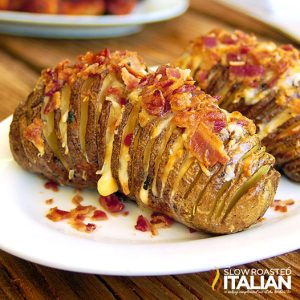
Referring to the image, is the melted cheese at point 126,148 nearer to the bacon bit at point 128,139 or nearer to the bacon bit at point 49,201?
the bacon bit at point 128,139

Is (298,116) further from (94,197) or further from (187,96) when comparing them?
(94,197)

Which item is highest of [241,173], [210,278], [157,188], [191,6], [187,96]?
[187,96]

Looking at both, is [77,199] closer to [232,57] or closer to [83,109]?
[83,109]

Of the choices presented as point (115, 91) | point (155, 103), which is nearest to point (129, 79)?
point (115, 91)

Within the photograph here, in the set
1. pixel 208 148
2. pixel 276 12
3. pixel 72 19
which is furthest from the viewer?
pixel 276 12

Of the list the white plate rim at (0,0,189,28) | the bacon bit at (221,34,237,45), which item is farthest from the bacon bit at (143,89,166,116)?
the white plate rim at (0,0,189,28)

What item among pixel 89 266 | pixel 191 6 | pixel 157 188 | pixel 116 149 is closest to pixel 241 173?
pixel 157 188
